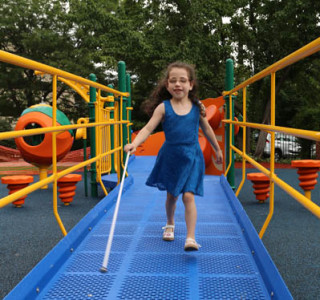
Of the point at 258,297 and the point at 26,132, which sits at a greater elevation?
the point at 26,132

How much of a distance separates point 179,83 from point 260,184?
4.03 m

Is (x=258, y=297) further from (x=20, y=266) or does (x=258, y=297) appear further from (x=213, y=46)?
(x=213, y=46)

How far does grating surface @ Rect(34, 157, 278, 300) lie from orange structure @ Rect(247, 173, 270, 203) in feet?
9.28

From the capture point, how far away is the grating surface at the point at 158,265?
2070 mm

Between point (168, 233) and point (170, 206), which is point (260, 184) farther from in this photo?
point (168, 233)

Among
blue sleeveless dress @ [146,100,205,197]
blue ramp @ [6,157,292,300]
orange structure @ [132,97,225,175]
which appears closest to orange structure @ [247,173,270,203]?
orange structure @ [132,97,225,175]

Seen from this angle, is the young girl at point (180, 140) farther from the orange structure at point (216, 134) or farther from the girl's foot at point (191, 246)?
the orange structure at point (216, 134)

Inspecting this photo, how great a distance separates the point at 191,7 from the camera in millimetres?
12711

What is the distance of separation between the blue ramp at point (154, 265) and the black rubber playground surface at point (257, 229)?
781 mm

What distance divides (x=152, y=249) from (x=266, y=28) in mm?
12208

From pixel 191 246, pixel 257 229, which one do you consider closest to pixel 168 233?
pixel 191 246

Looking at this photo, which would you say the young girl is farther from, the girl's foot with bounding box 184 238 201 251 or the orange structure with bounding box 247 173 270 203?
the orange structure with bounding box 247 173 270 203

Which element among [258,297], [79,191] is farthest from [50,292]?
[79,191]

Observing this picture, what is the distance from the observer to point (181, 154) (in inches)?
116
